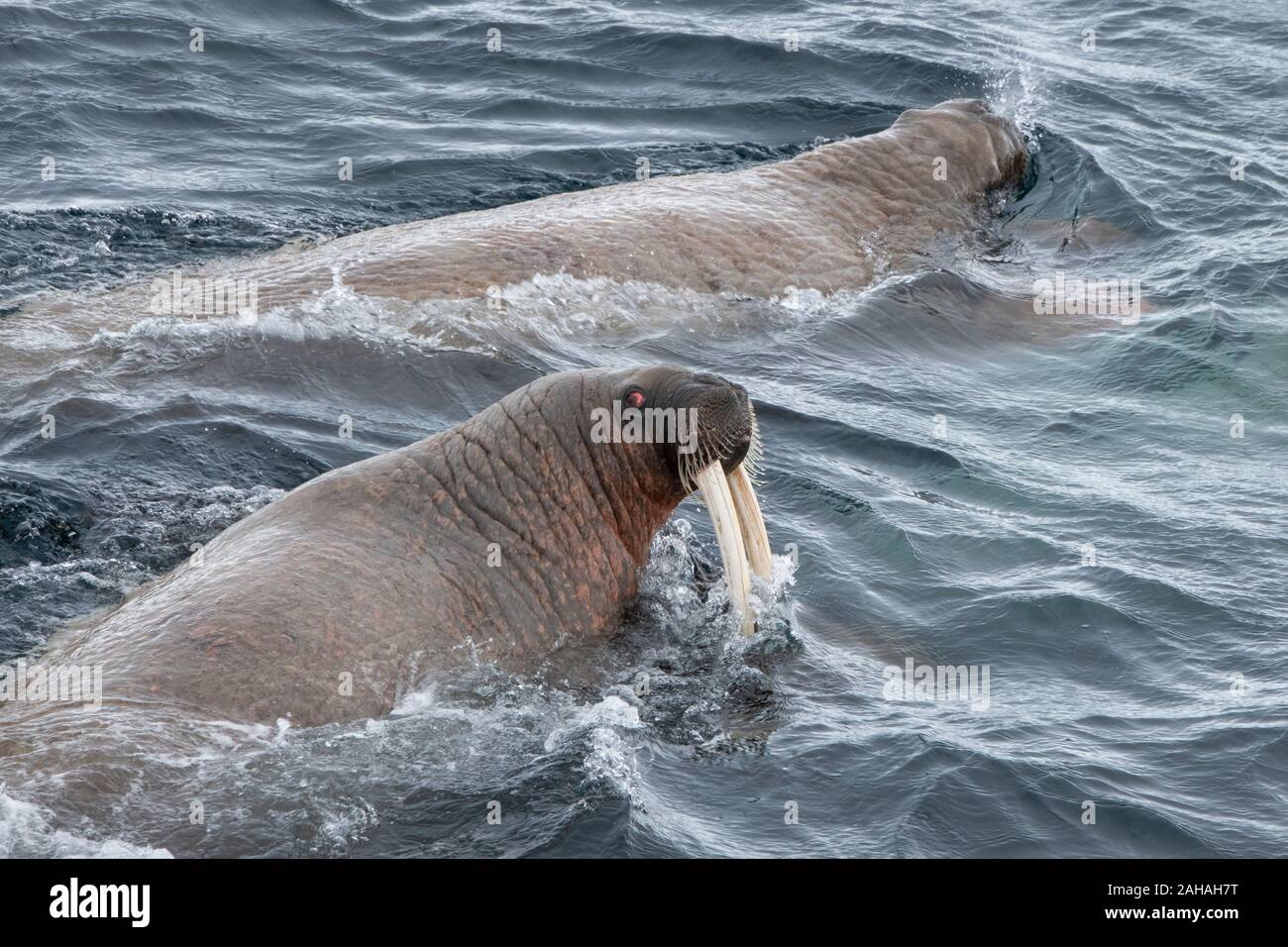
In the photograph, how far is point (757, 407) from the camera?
12188 mm

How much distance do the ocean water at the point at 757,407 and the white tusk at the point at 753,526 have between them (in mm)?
459

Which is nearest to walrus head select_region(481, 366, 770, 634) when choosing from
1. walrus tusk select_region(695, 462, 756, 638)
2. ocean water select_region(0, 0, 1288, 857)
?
walrus tusk select_region(695, 462, 756, 638)

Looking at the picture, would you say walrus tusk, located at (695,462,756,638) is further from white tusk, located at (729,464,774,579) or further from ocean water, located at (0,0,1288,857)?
ocean water, located at (0,0,1288,857)

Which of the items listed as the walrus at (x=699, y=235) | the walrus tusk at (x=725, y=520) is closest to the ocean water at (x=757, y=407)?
the walrus at (x=699, y=235)

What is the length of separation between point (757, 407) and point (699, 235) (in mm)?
1964

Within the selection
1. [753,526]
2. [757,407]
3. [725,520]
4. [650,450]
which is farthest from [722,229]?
[725,520]

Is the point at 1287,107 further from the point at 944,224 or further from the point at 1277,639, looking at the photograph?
the point at 1277,639

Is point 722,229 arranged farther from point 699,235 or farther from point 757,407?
point 757,407

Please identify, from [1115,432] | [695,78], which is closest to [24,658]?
[1115,432]

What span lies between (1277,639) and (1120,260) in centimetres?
681

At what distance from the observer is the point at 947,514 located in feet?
36.3

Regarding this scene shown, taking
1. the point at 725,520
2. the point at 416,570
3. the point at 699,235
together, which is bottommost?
the point at 416,570

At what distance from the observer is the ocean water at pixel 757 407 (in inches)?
294

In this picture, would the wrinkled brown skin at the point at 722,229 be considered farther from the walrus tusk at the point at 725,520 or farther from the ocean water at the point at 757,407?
the walrus tusk at the point at 725,520
